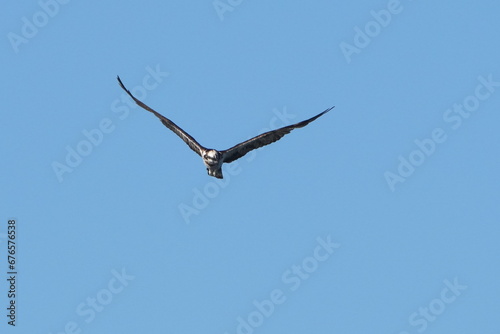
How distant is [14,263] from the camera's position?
2330 inches

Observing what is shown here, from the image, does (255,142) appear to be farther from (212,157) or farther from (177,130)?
(177,130)

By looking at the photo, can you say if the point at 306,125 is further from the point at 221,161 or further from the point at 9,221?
the point at 9,221

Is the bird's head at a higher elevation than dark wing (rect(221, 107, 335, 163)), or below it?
higher

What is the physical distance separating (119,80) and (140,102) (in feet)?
5.13

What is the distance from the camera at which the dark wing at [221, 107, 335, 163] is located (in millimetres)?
51688

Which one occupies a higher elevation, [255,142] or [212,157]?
[212,157]

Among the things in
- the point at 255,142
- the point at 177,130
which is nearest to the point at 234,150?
the point at 255,142

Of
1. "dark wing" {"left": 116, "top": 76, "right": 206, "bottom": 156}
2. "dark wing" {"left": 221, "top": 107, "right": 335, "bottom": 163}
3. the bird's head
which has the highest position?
"dark wing" {"left": 116, "top": 76, "right": 206, "bottom": 156}

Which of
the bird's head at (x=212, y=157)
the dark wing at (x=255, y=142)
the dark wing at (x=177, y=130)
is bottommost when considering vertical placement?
the dark wing at (x=255, y=142)

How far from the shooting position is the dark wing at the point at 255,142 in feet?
170

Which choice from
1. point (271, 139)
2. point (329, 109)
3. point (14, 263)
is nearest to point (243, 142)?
point (271, 139)

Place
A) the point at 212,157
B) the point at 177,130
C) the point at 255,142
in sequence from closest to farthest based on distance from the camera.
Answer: the point at 212,157
the point at 255,142
the point at 177,130

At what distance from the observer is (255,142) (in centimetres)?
5212

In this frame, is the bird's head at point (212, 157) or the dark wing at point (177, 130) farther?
the dark wing at point (177, 130)
